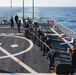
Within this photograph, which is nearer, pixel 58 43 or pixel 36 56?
pixel 36 56

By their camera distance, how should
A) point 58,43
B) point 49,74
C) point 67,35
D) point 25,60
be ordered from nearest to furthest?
point 49,74 < point 25,60 < point 58,43 < point 67,35

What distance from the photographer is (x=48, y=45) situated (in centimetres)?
2038

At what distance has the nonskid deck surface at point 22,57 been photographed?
1716cm

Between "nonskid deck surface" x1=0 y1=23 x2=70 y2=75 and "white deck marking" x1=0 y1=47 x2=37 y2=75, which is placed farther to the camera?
"nonskid deck surface" x1=0 y1=23 x2=70 y2=75

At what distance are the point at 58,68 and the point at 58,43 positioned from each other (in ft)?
36.0

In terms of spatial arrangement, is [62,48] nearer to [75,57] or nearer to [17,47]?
[17,47]

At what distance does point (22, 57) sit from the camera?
20.5 metres

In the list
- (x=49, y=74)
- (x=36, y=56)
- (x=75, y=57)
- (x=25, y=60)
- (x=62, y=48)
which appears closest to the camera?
(x=75, y=57)

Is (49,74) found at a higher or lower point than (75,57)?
lower

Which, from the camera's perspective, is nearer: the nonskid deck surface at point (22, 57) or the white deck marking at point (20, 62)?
the white deck marking at point (20, 62)

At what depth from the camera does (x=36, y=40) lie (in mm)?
25406

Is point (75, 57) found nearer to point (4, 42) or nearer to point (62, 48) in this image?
point (62, 48)

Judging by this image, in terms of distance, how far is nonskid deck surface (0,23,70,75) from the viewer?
17.2 m

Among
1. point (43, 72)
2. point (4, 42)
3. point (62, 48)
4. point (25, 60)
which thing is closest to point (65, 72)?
point (43, 72)
